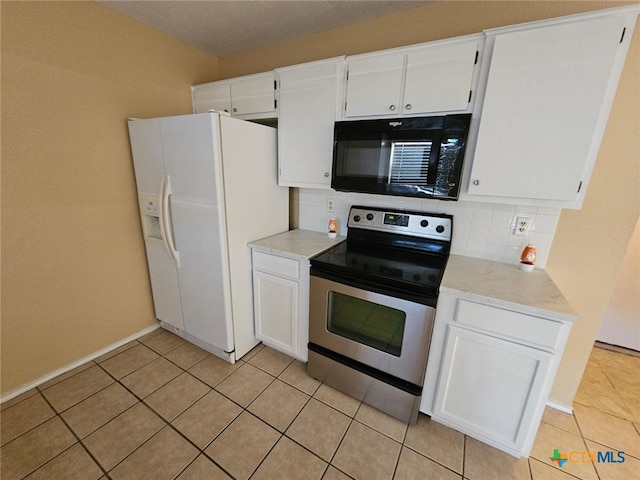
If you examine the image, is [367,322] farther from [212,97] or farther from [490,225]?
[212,97]

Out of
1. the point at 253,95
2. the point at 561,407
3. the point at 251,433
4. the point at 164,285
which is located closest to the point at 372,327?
the point at 251,433

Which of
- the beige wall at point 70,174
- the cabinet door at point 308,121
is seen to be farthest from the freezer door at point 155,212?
the cabinet door at point 308,121

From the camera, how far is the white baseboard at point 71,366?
1.67 m

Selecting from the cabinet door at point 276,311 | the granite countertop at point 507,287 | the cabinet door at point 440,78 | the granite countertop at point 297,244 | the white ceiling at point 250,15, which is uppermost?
the white ceiling at point 250,15

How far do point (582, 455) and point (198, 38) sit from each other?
12.6 ft

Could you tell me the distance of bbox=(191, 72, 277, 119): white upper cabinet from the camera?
197cm

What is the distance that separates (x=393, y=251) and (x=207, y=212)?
4.28 feet

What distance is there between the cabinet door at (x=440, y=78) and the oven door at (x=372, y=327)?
1.11m

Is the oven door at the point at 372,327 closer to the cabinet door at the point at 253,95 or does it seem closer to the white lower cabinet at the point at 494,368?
the white lower cabinet at the point at 494,368

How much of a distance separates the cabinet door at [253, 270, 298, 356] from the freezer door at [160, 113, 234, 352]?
236 mm

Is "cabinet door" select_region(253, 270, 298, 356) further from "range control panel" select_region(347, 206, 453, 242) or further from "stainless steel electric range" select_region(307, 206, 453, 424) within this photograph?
"range control panel" select_region(347, 206, 453, 242)

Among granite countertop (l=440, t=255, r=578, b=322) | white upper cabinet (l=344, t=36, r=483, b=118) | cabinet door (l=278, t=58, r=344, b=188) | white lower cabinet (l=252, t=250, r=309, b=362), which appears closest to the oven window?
white lower cabinet (l=252, t=250, r=309, b=362)

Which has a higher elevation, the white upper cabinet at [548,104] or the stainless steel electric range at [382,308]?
the white upper cabinet at [548,104]

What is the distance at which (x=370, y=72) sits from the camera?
5.22 ft
